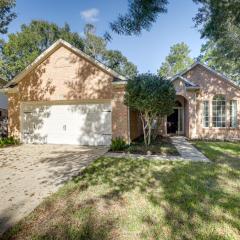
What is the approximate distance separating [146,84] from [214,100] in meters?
9.13

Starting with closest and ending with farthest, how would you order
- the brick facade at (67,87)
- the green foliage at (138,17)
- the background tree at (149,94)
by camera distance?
the green foliage at (138,17) → the background tree at (149,94) → the brick facade at (67,87)

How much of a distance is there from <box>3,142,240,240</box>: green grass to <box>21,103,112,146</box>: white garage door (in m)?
5.45

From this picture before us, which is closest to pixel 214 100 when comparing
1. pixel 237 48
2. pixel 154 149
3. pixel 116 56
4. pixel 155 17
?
pixel 237 48

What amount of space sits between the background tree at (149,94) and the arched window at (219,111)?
25.2 ft

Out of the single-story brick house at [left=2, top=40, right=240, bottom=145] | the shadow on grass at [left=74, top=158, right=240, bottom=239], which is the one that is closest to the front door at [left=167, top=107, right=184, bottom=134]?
the single-story brick house at [left=2, top=40, right=240, bottom=145]

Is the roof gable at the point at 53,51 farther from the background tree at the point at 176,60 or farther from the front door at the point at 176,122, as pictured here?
the background tree at the point at 176,60

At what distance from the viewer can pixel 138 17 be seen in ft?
20.8

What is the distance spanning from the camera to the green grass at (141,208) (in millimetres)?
3605

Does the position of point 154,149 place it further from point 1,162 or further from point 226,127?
point 226,127

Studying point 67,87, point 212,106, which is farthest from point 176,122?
point 67,87

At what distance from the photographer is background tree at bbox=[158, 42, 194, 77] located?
50031mm

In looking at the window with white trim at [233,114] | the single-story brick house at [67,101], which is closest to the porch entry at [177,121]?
the window with white trim at [233,114]

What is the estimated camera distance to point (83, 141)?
41.4 ft

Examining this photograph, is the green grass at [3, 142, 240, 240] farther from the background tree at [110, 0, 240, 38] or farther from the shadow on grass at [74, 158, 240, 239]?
the background tree at [110, 0, 240, 38]
